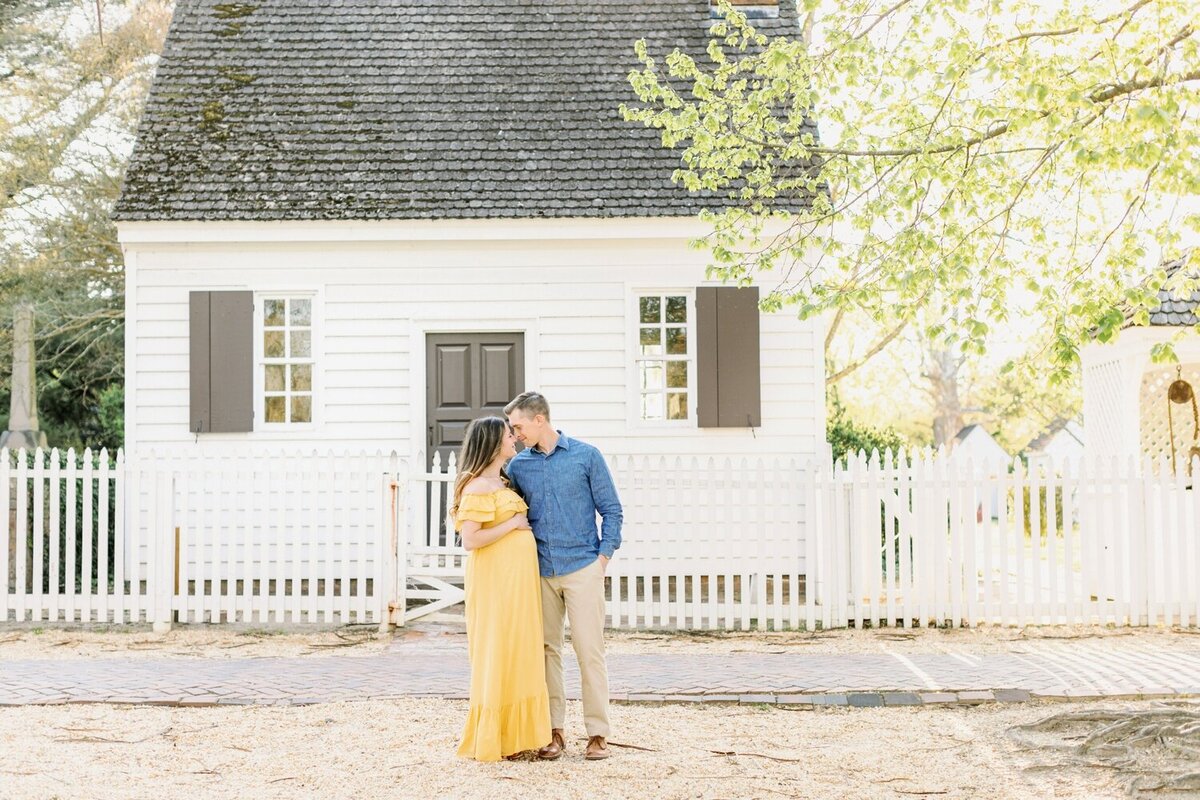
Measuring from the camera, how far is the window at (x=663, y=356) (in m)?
12.9

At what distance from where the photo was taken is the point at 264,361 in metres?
12.8

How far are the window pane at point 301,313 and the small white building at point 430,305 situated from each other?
2 cm

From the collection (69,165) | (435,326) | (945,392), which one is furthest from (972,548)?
(945,392)

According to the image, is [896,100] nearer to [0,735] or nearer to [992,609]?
[992,609]

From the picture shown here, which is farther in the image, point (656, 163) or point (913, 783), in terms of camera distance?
point (656, 163)

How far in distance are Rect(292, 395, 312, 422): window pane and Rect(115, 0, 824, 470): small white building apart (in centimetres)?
2

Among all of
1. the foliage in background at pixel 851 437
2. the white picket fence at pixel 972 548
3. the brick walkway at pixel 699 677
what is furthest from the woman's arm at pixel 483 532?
the foliage in background at pixel 851 437

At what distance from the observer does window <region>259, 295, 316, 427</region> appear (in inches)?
504

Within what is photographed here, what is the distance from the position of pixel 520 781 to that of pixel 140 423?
326 inches

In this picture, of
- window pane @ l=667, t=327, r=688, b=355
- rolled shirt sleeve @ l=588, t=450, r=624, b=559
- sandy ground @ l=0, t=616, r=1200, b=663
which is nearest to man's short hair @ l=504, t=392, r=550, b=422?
rolled shirt sleeve @ l=588, t=450, r=624, b=559

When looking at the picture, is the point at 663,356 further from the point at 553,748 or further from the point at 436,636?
the point at 553,748

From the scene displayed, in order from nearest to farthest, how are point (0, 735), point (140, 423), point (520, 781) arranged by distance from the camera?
point (520, 781), point (0, 735), point (140, 423)

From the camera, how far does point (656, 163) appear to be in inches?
516

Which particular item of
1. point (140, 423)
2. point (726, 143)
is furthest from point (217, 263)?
point (726, 143)
